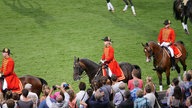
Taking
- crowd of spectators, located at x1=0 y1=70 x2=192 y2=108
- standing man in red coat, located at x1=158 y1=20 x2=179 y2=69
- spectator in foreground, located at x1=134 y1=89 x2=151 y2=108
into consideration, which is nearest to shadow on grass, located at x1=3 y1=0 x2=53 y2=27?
standing man in red coat, located at x1=158 y1=20 x2=179 y2=69

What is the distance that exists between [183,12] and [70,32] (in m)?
5.25

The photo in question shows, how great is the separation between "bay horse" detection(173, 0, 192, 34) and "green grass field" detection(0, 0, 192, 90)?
407 mm

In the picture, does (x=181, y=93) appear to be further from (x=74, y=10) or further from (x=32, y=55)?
(x=74, y=10)

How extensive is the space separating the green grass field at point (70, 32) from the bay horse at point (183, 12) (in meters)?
0.41

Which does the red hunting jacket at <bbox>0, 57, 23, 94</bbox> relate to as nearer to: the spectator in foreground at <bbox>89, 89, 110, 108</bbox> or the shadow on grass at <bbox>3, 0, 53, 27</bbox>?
the spectator in foreground at <bbox>89, 89, 110, 108</bbox>

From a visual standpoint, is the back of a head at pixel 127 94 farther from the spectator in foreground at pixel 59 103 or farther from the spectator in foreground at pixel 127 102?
the spectator in foreground at pixel 59 103

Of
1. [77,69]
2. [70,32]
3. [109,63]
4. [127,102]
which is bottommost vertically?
[127,102]

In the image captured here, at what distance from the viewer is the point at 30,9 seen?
21938 mm

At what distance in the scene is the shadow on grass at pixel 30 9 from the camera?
21.1 metres

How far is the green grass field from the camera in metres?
17.2

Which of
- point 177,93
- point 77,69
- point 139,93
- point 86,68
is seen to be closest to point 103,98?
point 139,93

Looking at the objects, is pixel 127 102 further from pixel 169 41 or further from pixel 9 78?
pixel 169 41

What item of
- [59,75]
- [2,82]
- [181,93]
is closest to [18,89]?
[2,82]

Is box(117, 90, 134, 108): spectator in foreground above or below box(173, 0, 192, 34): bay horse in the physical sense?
below
